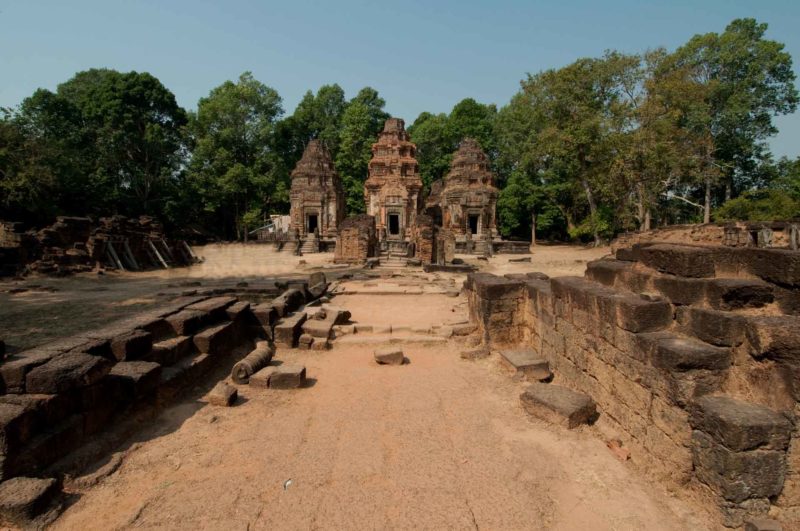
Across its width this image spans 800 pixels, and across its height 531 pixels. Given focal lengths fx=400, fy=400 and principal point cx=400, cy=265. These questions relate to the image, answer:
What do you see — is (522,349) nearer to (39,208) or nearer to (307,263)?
(307,263)

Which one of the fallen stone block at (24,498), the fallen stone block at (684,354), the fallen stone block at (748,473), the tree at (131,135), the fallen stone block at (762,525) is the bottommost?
the fallen stone block at (762,525)

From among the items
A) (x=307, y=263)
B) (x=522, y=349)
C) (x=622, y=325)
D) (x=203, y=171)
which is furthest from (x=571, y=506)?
(x=203, y=171)

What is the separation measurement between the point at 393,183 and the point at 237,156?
16266 millimetres

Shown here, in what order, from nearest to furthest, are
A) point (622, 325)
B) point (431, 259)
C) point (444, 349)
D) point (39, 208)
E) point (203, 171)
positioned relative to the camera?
point (622, 325) < point (444, 349) < point (431, 259) < point (39, 208) < point (203, 171)

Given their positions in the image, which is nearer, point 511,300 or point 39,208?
point 511,300

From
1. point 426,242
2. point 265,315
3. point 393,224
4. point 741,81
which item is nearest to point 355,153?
point 393,224

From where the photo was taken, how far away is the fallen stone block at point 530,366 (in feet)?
17.3

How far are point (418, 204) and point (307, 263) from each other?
12672 millimetres

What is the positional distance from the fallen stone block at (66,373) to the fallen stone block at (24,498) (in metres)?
0.75

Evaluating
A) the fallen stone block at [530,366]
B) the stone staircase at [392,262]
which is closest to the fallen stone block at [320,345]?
the fallen stone block at [530,366]

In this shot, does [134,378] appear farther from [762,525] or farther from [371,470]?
[762,525]

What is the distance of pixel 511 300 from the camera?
645 cm

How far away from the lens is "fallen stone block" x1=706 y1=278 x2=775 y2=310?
130 inches

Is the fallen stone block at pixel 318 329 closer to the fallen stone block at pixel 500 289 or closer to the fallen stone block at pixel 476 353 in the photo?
the fallen stone block at pixel 476 353
